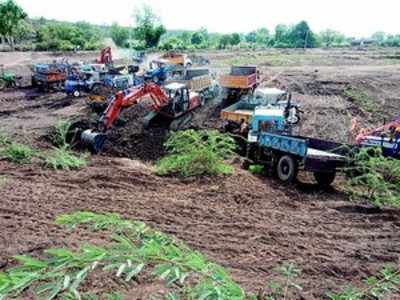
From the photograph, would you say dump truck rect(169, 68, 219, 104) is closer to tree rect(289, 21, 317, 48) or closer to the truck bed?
the truck bed

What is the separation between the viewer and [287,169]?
11.2m

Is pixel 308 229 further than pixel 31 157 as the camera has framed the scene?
No

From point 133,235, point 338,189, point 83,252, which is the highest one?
point 83,252

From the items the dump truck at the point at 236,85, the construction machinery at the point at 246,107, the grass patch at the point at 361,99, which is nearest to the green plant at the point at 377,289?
the construction machinery at the point at 246,107

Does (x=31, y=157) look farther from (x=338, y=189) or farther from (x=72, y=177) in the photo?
(x=338, y=189)

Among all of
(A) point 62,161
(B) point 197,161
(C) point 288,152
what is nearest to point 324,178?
(C) point 288,152

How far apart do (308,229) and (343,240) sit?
2.06ft

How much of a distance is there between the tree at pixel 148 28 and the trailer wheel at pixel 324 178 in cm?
5659

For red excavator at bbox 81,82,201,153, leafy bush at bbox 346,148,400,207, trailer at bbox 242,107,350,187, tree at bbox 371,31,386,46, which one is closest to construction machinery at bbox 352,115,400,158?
leafy bush at bbox 346,148,400,207

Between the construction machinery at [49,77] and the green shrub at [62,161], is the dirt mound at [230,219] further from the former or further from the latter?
the construction machinery at [49,77]

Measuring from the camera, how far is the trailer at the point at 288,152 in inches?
408

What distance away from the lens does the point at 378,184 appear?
31.2 ft

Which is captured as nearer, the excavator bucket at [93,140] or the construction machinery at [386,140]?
the construction machinery at [386,140]

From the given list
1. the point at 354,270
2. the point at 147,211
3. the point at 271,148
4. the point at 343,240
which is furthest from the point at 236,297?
the point at 271,148
